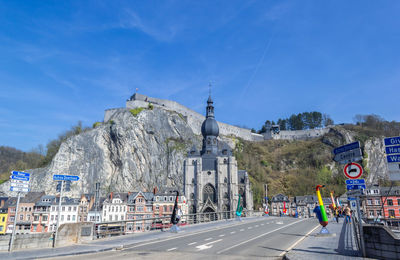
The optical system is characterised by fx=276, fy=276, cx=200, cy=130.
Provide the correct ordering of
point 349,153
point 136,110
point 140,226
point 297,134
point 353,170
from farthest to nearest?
A: point 297,134 → point 136,110 → point 140,226 → point 349,153 → point 353,170

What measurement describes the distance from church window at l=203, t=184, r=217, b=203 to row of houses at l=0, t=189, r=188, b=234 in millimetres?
4407

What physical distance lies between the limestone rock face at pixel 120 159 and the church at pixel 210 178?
1554 cm

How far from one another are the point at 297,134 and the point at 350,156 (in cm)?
12695

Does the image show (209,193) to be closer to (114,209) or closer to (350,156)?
(114,209)

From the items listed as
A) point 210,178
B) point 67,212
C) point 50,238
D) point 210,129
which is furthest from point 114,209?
point 50,238

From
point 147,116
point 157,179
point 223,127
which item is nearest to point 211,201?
point 157,179

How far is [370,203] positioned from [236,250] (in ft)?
181

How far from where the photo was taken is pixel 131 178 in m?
69.7

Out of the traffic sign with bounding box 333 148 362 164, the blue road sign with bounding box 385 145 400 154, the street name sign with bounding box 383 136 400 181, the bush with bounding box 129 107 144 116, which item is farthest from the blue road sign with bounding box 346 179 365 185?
the bush with bounding box 129 107 144 116

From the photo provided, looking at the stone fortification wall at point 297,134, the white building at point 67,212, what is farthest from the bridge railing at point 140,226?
the stone fortification wall at point 297,134

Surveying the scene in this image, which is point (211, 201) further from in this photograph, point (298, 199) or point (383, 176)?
point (383, 176)

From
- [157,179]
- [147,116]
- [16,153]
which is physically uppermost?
[147,116]

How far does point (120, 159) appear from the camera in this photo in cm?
7162

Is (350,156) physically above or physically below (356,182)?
above
